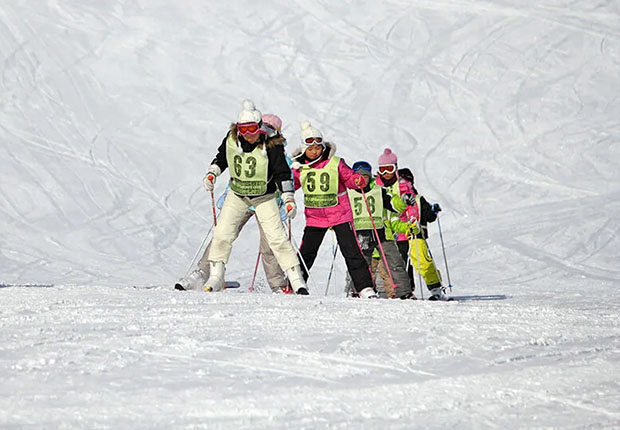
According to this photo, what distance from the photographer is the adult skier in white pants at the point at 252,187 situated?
7.76 m

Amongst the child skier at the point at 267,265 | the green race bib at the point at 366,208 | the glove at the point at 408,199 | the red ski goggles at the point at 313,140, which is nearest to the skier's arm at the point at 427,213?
the glove at the point at 408,199

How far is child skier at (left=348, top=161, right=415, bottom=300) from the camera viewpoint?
963 centimetres

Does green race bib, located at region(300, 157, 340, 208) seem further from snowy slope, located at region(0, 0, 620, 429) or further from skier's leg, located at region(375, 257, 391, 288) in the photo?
skier's leg, located at region(375, 257, 391, 288)

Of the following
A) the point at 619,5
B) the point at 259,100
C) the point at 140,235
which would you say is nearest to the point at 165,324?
the point at 140,235

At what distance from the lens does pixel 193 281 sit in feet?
27.6

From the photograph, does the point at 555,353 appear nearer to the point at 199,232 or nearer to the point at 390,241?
the point at 390,241

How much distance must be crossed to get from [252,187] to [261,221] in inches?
12.3

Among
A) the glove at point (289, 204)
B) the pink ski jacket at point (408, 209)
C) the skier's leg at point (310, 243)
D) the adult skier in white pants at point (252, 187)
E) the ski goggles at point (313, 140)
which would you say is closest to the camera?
the glove at point (289, 204)

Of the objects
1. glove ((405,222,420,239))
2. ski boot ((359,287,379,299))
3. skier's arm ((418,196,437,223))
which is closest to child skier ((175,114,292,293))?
ski boot ((359,287,379,299))

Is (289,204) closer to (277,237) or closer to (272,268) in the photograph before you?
(277,237)

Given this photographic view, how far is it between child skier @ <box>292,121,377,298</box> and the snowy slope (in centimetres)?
136

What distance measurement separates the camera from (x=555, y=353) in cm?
498

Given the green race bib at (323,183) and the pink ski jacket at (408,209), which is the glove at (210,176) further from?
the pink ski jacket at (408,209)

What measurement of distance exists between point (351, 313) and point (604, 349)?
149 centimetres
